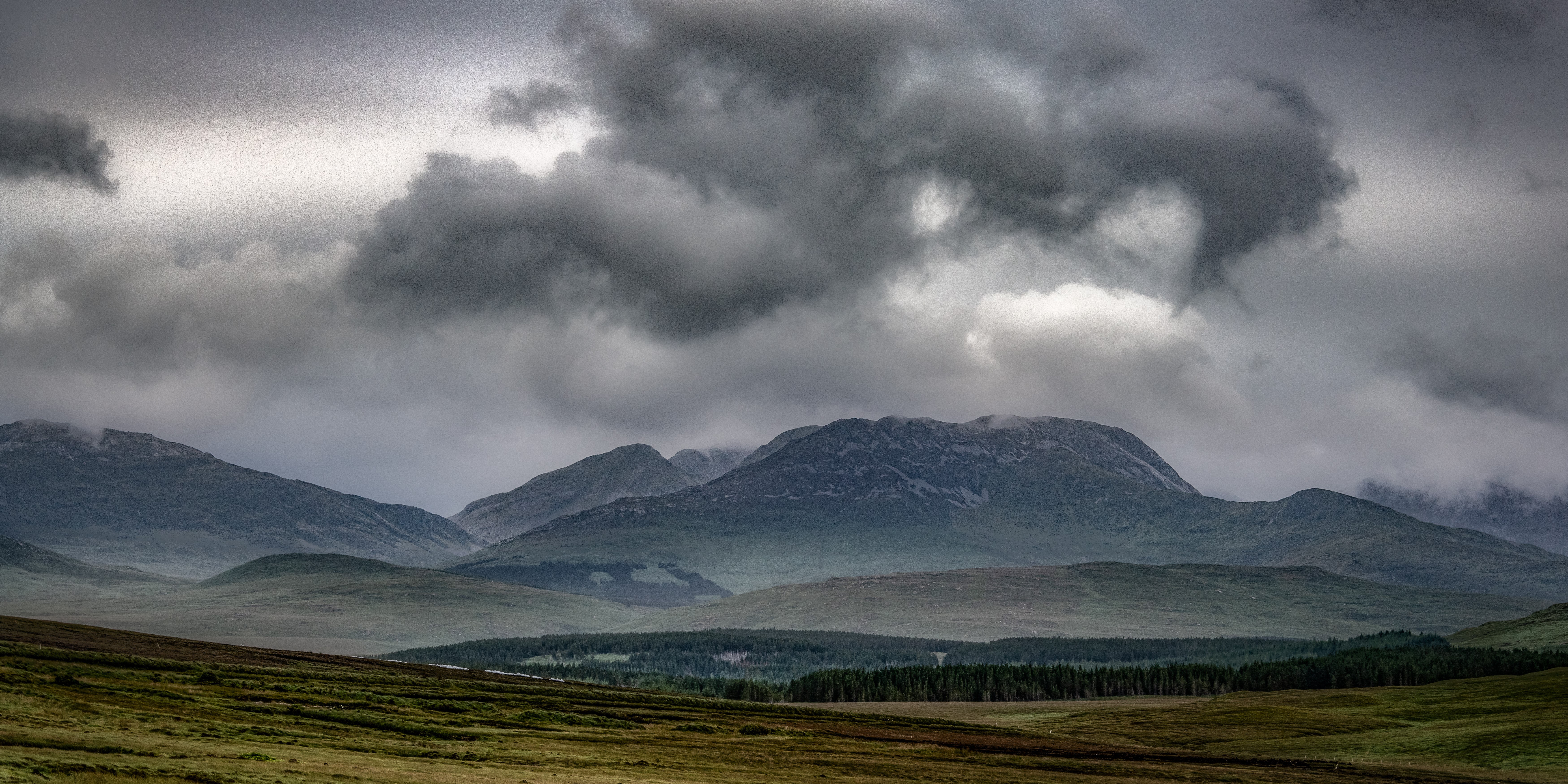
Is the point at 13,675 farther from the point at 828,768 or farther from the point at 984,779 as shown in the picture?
the point at 984,779

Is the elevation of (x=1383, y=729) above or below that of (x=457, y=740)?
below

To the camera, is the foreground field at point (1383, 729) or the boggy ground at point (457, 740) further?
the foreground field at point (1383, 729)

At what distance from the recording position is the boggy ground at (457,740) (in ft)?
208

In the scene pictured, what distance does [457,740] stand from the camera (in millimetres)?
93875

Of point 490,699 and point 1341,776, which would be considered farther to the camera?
point 490,699

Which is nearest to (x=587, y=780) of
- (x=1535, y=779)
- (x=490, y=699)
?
(x=490, y=699)

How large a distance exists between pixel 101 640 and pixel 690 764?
5421 inches

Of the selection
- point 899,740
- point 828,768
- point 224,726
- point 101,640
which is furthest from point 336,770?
point 101,640

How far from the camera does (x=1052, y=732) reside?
6491 inches

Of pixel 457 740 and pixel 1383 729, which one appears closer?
pixel 457 740

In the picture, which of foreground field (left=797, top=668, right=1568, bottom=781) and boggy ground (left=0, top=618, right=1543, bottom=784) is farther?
foreground field (left=797, top=668, right=1568, bottom=781)

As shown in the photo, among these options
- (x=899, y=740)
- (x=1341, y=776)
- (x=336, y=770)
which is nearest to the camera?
(x=336, y=770)

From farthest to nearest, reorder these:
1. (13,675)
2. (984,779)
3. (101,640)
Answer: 1. (101,640)
2. (13,675)
3. (984,779)

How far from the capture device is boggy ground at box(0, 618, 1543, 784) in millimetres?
63438
